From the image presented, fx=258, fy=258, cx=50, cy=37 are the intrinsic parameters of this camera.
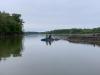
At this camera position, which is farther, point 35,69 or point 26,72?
point 35,69

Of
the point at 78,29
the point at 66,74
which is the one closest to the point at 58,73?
the point at 66,74

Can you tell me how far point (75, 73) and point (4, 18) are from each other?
212 ft

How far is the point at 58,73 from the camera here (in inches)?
551

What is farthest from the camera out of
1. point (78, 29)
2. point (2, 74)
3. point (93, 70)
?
point (78, 29)

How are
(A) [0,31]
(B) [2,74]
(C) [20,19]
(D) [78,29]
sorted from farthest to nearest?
(D) [78,29], (C) [20,19], (A) [0,31], (B) [2,74]

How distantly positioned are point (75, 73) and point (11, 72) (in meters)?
3.52

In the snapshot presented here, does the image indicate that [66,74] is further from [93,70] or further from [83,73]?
[93,70]

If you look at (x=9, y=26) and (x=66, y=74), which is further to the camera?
(x=9, y=26)

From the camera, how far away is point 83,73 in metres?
13.9

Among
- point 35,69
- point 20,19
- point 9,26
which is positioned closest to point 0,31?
point 9,26

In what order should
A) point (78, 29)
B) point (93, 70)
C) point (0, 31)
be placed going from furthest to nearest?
point (78, 29)
point (0, 31)
point (93, 70)

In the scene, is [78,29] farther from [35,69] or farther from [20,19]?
[35,69]

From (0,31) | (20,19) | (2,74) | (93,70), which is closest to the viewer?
(2,74)

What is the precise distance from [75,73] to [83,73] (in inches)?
16.9
